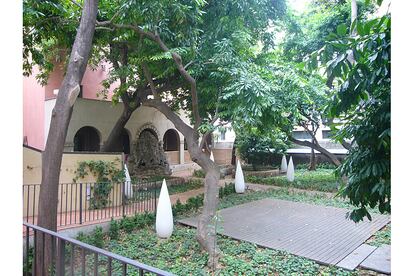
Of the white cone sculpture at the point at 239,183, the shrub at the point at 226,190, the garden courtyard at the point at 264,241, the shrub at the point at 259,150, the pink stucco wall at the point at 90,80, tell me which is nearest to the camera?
the garden courtyard at the point at 264,241

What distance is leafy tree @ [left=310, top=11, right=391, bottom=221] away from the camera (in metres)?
2.26

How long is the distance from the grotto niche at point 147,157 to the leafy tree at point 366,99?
11.9m

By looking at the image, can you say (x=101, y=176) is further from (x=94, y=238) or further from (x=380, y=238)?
(x=380, y=238)

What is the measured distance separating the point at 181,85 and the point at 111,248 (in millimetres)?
5497

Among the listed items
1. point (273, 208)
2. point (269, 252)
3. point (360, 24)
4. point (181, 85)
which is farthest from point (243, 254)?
point (181, 85)

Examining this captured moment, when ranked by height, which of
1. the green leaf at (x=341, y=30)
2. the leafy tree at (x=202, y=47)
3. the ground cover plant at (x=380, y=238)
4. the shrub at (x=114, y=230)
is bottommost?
A: the ground cover plant at (x=380, y=238)

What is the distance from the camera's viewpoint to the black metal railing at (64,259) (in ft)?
6.14

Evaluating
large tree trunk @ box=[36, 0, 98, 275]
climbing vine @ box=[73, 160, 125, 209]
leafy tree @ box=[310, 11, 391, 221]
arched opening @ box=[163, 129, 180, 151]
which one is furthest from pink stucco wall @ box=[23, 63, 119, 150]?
leafy tree @ box=[310, 11, 391, 221]

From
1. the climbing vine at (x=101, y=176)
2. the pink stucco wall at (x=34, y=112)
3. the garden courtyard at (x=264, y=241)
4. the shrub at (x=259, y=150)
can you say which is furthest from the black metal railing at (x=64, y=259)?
the shrub at (x=259, y=150)

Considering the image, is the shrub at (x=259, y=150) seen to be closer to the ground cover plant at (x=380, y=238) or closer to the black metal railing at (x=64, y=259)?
the ground cover plant at (x=380, y=238)

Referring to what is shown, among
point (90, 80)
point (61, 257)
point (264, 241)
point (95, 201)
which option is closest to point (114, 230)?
point (95, 201)
